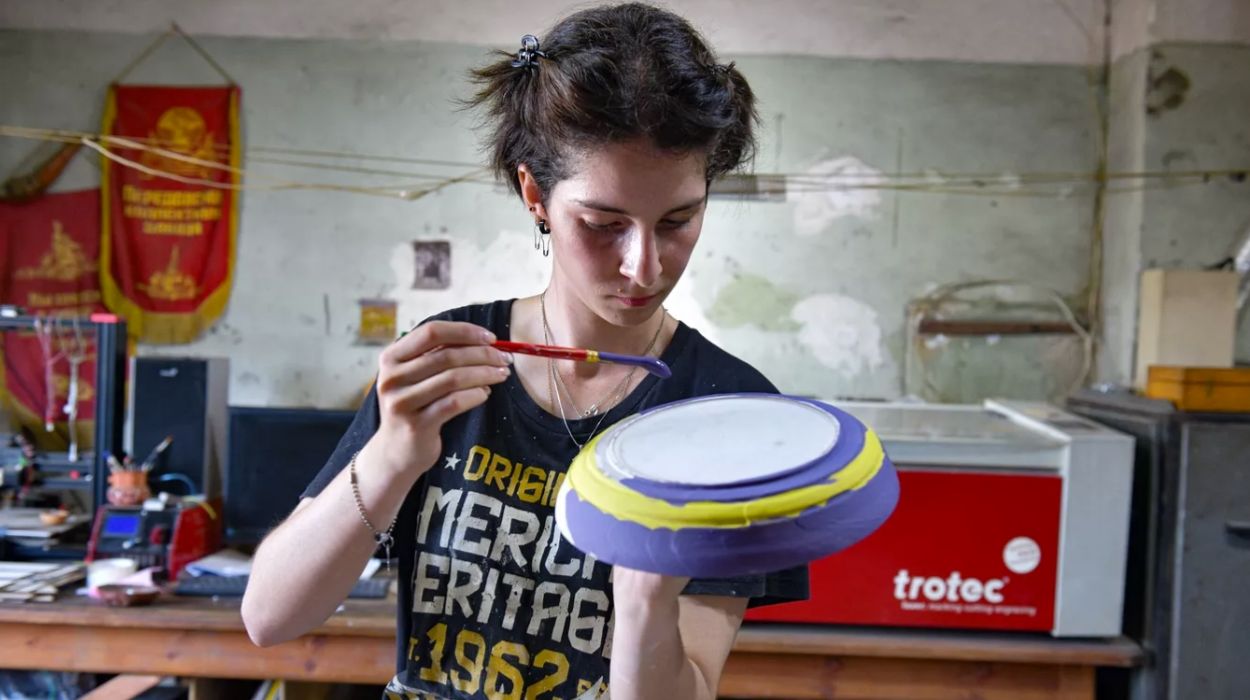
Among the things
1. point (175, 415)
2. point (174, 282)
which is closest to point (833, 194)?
point (175, 415)

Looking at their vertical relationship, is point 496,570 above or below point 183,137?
below

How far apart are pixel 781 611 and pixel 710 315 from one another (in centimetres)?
116

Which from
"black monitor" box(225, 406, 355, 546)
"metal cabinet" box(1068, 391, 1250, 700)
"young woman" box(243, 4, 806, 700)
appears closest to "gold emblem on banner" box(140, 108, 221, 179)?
"black monitor" box(225, 406, 355, 546)

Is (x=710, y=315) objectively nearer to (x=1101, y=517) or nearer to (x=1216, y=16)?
(x=1101, y=517)

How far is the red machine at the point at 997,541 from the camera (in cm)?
198

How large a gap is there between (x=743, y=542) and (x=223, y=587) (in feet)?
6.62

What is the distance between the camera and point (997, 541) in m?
2.01

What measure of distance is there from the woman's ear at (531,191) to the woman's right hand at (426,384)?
208 millimetres

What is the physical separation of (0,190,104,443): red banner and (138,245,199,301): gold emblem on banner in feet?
0.77

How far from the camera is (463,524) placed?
1.04 metres

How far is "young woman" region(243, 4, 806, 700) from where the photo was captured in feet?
2.90

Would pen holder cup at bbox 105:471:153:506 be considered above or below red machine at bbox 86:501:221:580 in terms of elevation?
above

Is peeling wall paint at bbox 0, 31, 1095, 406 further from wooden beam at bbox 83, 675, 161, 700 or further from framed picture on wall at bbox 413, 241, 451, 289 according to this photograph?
wooden beam at bbox 83, 675, 161, 700

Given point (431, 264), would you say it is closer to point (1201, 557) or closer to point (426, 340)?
point (426, 340)
